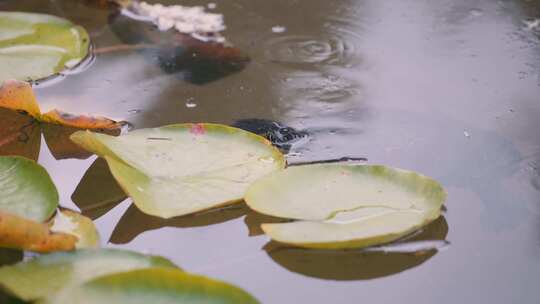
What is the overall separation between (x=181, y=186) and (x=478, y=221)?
481 millimetres

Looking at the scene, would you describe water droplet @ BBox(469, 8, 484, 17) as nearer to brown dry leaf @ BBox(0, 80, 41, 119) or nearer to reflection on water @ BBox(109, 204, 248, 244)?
reflection on water @ BBox(109, 204, 248, 244)

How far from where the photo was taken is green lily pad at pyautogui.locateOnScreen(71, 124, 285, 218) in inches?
40.8

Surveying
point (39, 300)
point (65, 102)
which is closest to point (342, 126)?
point (65, 102)

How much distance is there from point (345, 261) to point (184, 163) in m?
0.32

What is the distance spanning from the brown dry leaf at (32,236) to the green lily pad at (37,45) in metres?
0.59

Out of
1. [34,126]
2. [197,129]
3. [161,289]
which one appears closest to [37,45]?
[34,126]

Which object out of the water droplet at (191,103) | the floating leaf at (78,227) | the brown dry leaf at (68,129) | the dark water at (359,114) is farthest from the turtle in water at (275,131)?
the floating leaf at (78,227)

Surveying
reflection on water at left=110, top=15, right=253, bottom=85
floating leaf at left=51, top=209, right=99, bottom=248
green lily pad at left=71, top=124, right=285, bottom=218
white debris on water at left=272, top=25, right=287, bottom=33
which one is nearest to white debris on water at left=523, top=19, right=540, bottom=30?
white debris on water at left=272, top=25, right=287, bottom=33

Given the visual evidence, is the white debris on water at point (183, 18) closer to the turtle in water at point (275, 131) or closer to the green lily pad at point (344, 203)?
the turtle in water at point (275, 131)

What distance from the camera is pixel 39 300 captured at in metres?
0.83

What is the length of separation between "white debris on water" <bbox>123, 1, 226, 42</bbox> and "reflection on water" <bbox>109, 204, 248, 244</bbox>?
66 centimetres

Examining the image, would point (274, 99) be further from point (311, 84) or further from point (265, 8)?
point (265, 8)

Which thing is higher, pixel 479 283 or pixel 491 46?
pixel 491 46

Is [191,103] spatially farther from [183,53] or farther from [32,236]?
[32,236]
